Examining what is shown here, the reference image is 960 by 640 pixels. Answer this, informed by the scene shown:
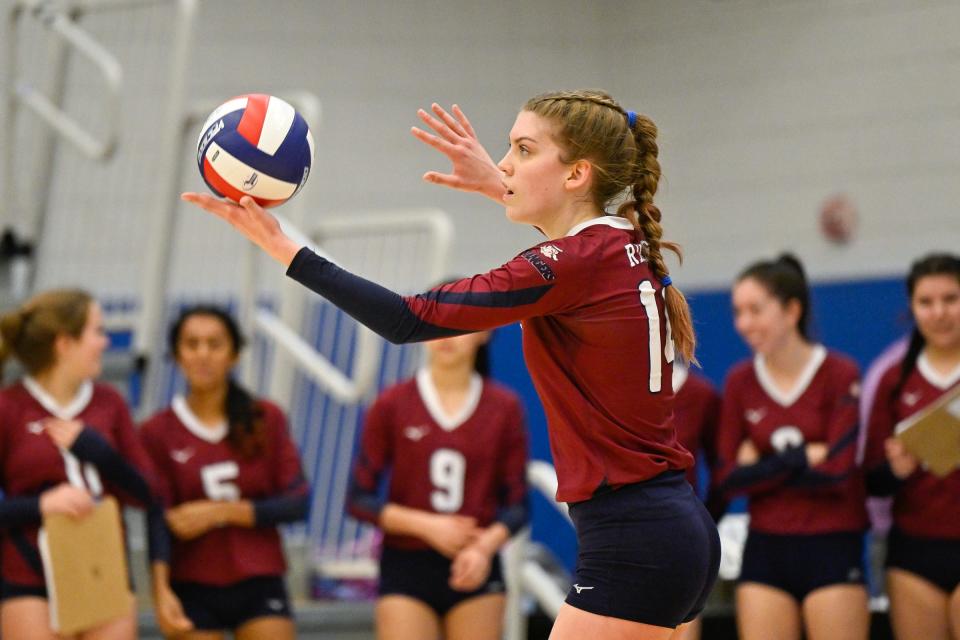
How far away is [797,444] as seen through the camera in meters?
4.55

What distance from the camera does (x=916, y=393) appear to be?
180 inches

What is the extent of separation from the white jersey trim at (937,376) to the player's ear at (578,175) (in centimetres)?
232

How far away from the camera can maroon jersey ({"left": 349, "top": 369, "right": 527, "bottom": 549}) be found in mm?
4719

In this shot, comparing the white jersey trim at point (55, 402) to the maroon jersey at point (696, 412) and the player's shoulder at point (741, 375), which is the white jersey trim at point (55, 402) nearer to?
the maroon jersey at point (696, 412)

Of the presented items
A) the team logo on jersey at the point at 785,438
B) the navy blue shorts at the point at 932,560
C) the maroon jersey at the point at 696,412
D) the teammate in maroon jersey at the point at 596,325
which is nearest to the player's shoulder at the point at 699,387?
the maroon jersey at the point at 696,412

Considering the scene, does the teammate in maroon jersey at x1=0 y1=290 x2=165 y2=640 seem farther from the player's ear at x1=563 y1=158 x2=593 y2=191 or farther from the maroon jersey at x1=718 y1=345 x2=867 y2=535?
the player's ear at x1=563 y1=158 x2=593 y2=191

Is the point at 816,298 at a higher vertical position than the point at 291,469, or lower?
higher

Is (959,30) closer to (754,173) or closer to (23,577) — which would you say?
(754,173)

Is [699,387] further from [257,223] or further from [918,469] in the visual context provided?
[257,223]

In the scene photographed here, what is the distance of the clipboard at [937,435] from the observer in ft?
13.5

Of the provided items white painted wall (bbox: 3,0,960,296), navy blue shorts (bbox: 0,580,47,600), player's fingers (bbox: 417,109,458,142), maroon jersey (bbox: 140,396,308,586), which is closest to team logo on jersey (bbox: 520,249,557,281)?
player's fingers (bbox: 417,109,458,142)

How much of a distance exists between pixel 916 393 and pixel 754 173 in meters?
4.07

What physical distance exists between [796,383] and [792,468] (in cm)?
37

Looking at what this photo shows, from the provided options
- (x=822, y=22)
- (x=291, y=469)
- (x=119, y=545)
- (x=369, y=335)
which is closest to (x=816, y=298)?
(x=822, y=22)
